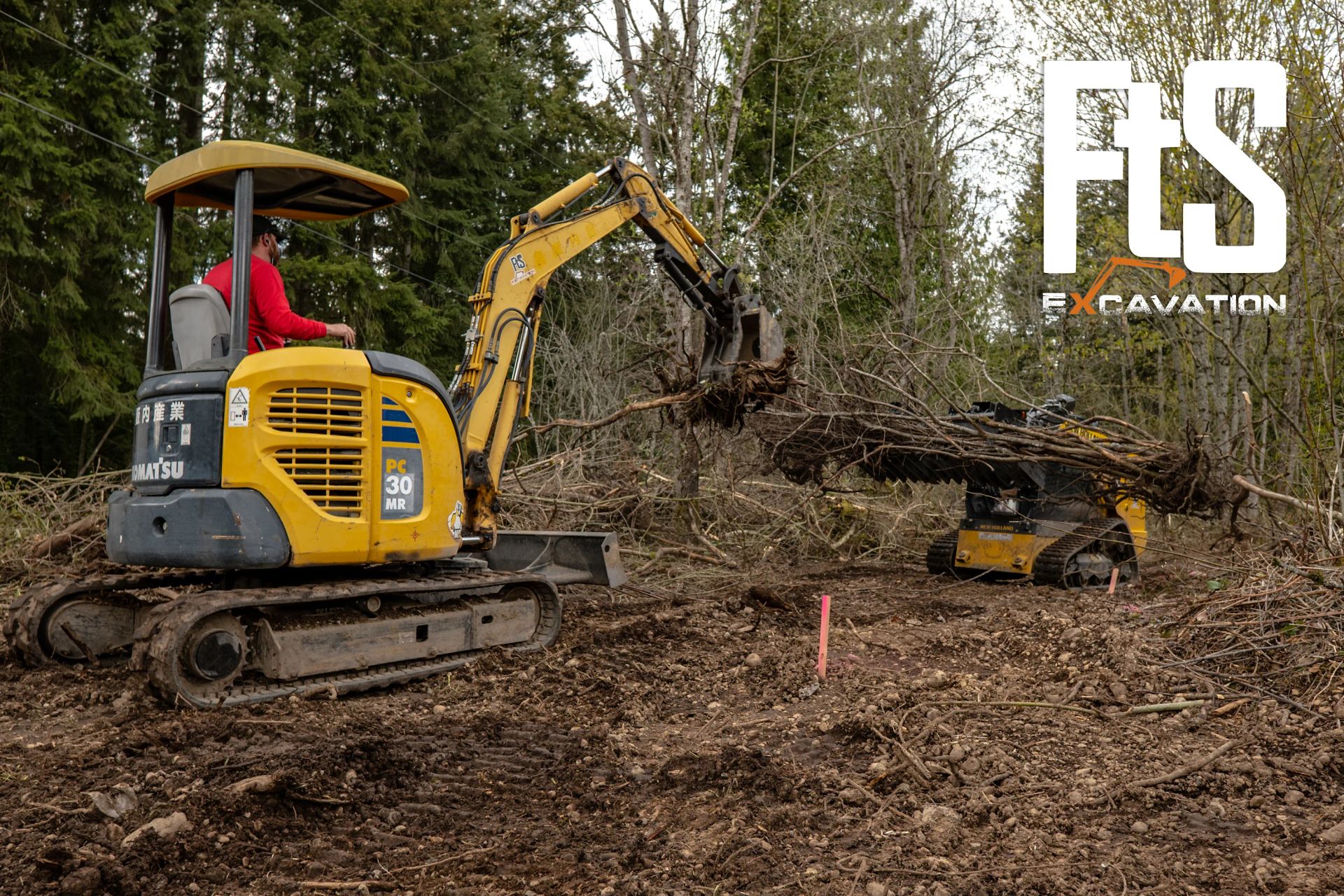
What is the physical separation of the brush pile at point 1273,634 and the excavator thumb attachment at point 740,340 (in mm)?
3547

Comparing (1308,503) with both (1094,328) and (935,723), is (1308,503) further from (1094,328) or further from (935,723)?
(1094,328)

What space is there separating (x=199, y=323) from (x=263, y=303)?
336mm

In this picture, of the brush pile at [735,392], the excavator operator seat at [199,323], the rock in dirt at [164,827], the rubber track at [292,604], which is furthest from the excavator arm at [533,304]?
the rock in dirt at [164,827]

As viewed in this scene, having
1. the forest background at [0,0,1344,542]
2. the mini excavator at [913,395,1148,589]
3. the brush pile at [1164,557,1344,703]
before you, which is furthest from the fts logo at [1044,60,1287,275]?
the brush pile at [1164,557,1344,703]

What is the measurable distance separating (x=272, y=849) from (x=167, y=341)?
355 centimetres

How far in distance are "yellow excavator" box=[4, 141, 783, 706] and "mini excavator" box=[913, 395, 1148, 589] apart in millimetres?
4089

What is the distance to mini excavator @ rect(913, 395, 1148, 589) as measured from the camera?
9219mm

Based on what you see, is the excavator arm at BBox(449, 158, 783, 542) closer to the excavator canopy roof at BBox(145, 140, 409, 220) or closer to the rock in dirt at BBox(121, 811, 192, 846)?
the excavator canopy roof at BBox(145, 140, 409, 220)

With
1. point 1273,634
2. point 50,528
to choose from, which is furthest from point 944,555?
point 50,528

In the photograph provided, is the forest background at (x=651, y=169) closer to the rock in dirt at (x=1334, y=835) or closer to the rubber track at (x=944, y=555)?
the rubber track at (x=944, y=555)

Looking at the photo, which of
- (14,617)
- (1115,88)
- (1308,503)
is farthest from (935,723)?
(1115,88)

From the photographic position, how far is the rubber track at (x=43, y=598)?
19.9 ft

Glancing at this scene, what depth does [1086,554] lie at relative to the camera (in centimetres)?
970

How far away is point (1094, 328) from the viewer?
2106 cm
